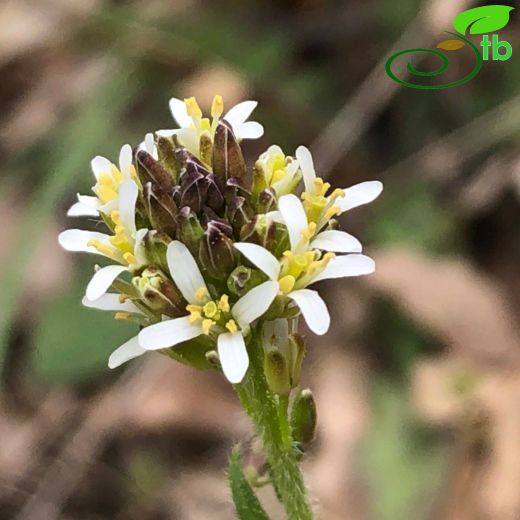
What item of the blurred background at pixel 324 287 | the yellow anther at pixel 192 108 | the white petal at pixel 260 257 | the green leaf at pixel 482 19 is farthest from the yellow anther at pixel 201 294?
the green leaf at pixel 482 19

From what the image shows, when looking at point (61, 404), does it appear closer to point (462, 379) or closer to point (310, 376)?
point (310, 376)

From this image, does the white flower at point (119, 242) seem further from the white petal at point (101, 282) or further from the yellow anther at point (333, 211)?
the yellow anther at point (333, 211)

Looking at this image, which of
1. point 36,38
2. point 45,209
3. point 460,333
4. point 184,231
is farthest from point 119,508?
point 36,38

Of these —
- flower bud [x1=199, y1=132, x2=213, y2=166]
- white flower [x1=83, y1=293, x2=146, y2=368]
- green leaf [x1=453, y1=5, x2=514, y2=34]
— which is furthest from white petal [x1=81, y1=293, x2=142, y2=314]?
green leaf [x1=453, y1=5, x2=514, y2=34]

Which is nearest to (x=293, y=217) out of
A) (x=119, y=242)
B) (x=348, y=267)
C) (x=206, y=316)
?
(x=348, y=267)

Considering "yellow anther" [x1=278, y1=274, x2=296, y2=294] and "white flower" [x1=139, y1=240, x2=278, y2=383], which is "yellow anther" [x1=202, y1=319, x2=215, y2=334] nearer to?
"white flower" [x1=139, y1=240, x2=278, y2=383]

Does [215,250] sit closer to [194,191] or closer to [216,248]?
[216,248]

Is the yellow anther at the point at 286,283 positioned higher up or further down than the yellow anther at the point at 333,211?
further down
